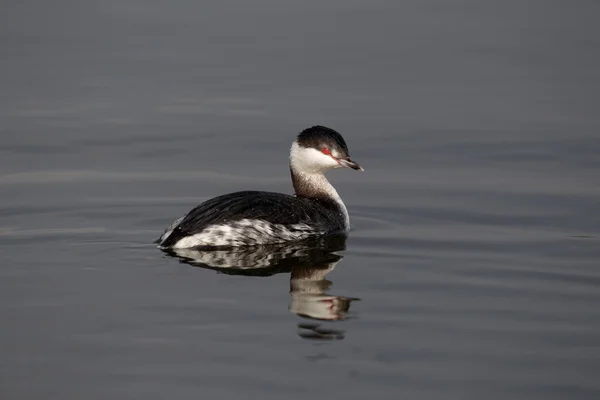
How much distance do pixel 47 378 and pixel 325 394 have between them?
157 centimetres

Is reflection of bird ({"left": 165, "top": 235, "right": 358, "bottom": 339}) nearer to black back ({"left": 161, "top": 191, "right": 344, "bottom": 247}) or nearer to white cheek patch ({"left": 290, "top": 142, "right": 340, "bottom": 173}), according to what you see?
black back ({"left": 161, "top": 191, "right": 344, "bottom": 247})

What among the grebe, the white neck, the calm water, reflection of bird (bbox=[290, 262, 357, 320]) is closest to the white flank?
the grebe

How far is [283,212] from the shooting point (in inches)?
403

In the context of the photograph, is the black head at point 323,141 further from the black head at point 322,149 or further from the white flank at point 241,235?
the white flank at point 241,235

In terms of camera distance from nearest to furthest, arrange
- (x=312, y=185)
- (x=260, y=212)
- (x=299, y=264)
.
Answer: (x=299, y=264)
(x=260, y=212)
(x=312, y=185)

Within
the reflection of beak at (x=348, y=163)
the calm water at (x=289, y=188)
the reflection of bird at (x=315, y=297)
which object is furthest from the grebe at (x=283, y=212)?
the reflection of bird at (x=315, y=297)

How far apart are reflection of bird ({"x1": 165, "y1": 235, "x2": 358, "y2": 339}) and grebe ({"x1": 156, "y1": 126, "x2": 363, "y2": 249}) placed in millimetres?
86

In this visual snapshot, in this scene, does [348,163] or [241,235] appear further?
[348,163]

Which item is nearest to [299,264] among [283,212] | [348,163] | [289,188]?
[283,212]

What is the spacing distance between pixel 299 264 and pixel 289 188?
2541mm

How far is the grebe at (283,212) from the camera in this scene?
9.77 meters

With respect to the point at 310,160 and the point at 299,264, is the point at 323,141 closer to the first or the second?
the point at 310,160

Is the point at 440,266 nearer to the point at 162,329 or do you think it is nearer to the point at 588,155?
the point at 162,329

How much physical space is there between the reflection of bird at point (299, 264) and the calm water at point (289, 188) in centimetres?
3
